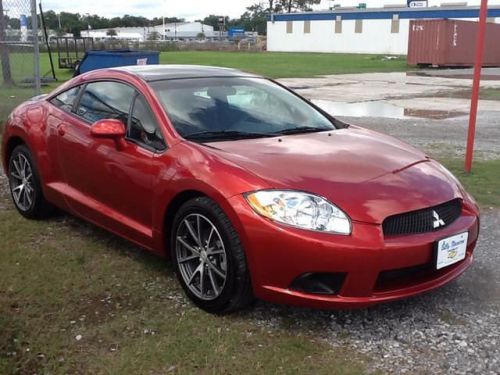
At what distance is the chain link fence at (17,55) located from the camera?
34.5 feet

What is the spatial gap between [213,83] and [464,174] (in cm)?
397

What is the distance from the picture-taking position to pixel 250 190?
334cm

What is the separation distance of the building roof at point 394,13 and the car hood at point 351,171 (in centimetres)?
5667

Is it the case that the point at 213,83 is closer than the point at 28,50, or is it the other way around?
the point at 213,83

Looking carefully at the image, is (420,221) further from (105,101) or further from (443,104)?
(443,104)

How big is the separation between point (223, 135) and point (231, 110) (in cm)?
36

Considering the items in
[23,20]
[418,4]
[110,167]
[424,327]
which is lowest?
[424,327]

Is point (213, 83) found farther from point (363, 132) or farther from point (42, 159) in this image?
point (42, 159)

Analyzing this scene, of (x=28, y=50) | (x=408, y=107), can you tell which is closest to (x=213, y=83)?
(x=28, y=50)

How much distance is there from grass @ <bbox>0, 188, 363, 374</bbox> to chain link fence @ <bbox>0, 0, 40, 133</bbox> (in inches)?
251

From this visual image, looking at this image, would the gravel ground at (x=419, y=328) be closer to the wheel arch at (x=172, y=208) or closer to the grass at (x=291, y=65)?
the wheel arch at (x=172, y=208)

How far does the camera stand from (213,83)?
14.9ft

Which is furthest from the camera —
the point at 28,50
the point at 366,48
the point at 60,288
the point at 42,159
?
the point at 366,48

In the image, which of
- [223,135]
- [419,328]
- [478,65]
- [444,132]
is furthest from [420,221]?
[444,132]
